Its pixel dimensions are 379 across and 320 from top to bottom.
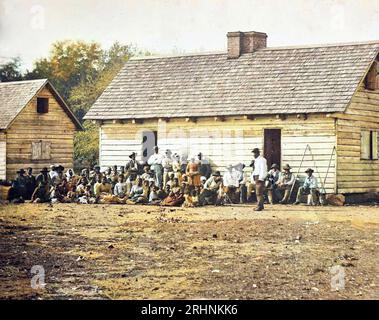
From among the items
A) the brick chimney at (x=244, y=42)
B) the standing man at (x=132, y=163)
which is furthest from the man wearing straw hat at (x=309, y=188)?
the brick chimney at (x=244, y=42)

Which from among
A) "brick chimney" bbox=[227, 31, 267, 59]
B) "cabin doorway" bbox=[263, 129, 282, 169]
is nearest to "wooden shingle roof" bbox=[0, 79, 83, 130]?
"brick chimney" bbox=[227, 31, 267, 59]

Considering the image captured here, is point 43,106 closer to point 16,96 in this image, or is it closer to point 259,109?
point 16,96

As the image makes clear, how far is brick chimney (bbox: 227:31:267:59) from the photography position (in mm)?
31422

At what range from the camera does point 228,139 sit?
2900 cm

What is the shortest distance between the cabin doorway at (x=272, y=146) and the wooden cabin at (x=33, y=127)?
11235 mm

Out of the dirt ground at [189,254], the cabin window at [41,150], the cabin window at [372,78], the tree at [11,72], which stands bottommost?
the dirt ground at [189,254]

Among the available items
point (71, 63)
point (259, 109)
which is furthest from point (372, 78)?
point (71, 63)

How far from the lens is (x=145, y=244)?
15484 mm

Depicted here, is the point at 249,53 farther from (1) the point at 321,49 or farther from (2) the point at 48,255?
(2) the point at 48,255

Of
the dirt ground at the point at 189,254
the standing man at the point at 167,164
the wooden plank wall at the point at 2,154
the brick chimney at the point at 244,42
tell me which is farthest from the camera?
the wooden plank wall at the point at 2,154

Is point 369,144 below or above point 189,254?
above

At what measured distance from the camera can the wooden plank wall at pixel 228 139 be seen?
89.0ft

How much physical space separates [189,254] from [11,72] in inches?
1098

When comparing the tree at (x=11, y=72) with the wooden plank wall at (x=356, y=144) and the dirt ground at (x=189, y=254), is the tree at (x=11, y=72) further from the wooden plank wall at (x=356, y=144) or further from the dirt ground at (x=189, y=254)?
the dirt ground at (x=189, y=254)
